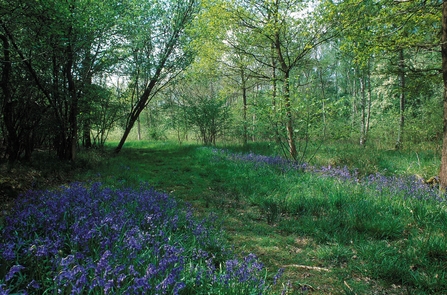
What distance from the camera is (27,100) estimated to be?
23.4 ft

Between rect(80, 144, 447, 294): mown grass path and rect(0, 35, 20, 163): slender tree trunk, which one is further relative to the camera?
rect(0, 35, 20, 163): slender tree trunk

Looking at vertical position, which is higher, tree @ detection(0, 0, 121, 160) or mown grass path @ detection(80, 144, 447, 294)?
tree @ detection(0, 0, 121, 160)

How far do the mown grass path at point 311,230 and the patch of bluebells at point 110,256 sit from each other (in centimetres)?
55

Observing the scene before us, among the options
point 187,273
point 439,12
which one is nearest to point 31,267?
point 187,273

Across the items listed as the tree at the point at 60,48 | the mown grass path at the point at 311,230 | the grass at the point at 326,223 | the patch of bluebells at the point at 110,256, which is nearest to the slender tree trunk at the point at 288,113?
the grass at the point at 326,223

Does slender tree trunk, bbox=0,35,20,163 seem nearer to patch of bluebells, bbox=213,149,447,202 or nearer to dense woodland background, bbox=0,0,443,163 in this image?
dense woodland background, bbox=0,0,443,163

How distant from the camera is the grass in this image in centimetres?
281

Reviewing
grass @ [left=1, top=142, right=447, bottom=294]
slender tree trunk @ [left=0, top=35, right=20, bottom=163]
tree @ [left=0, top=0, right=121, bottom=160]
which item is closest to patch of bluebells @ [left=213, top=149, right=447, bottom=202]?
grass @ [left=1, top=142, right=447, bottom=294]

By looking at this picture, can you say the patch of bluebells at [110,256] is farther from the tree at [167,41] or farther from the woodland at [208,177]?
the tree at [167,41]

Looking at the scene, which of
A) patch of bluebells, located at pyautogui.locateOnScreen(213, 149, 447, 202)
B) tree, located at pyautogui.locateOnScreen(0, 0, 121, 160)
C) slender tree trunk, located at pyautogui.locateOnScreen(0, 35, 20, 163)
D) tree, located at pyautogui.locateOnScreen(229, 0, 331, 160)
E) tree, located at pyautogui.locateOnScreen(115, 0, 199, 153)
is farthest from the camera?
tree, located at pyautogui.locateOnScreen(115, 0, 199, 153)

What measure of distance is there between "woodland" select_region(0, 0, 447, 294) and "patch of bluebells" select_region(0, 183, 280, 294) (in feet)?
0.07

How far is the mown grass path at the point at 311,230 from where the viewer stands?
279 cm

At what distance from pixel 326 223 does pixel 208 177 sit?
4311mm

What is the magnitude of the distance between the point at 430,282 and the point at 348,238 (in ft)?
3.65
